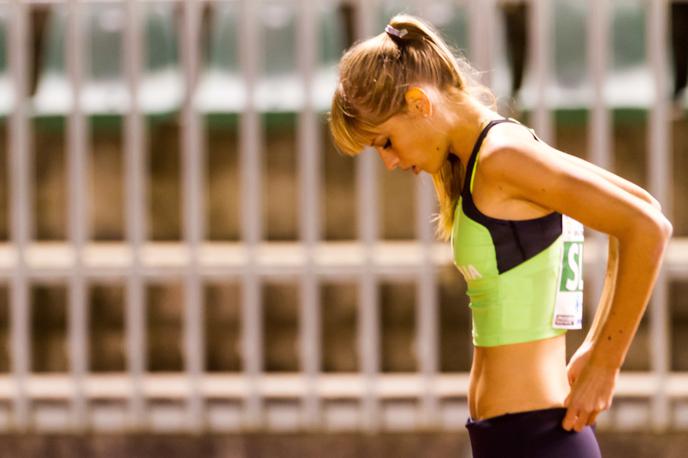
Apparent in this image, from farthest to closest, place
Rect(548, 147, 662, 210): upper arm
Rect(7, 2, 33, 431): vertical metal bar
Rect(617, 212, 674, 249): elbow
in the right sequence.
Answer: Rect(7, 2, 33, 431): vertical metal bar
Rect(548, 147, 662, 210): upper arm
Rect(617, 212, 674, 249): elbow

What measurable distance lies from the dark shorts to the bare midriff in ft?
0.05

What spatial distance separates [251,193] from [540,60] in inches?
45.8

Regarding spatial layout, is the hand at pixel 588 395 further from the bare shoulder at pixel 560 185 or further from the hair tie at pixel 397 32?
the hair tie at pixel 397 32

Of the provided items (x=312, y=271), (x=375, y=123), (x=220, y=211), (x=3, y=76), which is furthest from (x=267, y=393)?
(x=375, y=123)

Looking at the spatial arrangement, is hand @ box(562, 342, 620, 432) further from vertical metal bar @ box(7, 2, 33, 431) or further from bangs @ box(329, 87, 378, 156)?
vertical metal bar @ box(7, 2, 33, 431)

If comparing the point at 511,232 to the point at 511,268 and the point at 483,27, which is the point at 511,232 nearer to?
the point at 511,268

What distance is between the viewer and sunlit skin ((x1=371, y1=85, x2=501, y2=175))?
221cm

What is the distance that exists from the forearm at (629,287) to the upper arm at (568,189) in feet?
0.05

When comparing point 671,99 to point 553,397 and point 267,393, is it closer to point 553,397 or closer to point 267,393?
point 267,393

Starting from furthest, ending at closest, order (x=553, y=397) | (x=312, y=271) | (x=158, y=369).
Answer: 1. (x=158, y=369)
2. (x=312, y=271)
3. (x=553, y=397)

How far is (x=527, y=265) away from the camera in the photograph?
2.17 metres

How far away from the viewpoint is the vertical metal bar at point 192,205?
5000mm

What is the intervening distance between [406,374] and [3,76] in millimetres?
1909

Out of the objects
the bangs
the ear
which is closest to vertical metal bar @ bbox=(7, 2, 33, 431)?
the bangs
